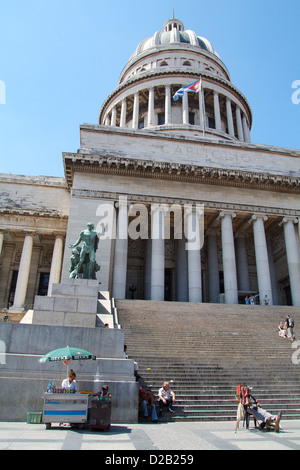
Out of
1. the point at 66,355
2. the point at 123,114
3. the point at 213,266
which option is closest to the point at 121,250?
the point at 213,266

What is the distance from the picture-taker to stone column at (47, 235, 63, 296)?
29484mm

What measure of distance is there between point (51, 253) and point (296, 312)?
866 inches

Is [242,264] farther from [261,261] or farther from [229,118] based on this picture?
[229,118]

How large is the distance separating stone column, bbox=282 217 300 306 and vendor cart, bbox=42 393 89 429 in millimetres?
22154

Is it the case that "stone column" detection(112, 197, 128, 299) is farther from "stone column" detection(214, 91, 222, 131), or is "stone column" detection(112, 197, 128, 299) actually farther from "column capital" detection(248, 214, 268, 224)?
"stone column" detection(214, 91, 222, 131)

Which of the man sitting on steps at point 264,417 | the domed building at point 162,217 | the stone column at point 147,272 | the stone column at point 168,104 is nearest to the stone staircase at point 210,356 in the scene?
the man sitting on steps at point 264,417

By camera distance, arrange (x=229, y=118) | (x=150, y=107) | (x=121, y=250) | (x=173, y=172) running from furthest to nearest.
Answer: (x=229, y=118), (x=150, y=107), (x=173, y=172), (x=121, y=250)

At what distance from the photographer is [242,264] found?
31391mm

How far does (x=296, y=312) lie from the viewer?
22.0 metres

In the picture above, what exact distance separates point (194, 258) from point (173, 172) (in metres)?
6.89

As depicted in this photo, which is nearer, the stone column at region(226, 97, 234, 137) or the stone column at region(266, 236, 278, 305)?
the stone column at region(266, 236, 278, 305)

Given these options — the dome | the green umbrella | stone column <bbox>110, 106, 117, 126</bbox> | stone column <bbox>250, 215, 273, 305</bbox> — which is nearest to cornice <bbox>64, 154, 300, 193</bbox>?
stone column <bbox>250, 215, 273, 305</bbox>

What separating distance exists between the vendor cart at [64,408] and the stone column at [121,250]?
16.7 meters
